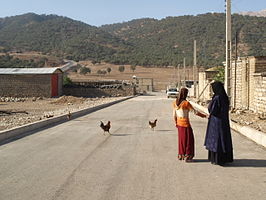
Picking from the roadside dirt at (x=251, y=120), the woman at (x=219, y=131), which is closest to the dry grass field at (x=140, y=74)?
the roadside dirt at (x=251, y=120)

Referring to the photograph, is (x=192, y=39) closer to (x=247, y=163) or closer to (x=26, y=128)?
(x=26, y=128)

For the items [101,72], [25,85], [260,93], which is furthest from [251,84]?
[101,72]

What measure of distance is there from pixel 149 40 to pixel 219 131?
148 metres

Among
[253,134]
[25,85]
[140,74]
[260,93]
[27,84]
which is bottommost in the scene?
[253,134]

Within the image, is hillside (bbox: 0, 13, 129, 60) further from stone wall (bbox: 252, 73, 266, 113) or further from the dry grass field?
stone wall (bbox: 252, 73, 266, 113)

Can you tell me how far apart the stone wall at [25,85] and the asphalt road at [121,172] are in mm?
40200

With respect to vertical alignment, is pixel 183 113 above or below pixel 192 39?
below

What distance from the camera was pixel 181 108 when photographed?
27.3ft

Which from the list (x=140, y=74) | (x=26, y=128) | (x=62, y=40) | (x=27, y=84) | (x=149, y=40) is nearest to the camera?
(x=26, y=128)

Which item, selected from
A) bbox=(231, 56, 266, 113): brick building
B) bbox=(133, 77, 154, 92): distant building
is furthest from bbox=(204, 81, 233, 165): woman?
bbox=(133, 77, 154, 92): distant building

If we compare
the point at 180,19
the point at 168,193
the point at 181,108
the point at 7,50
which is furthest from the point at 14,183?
the point at 180,19

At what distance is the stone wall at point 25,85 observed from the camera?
50.9 m

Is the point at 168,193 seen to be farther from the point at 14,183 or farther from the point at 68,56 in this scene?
the point at 68,56

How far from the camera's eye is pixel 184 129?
8.23 metres
